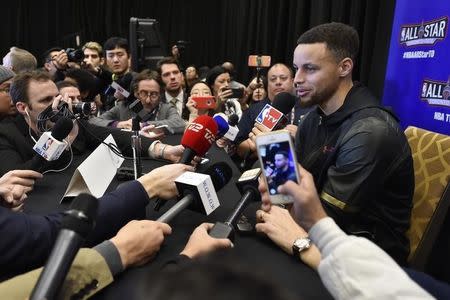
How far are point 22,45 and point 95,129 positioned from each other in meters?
6.07

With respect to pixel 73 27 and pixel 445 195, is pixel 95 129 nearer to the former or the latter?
pixel 445 195

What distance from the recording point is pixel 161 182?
107cm

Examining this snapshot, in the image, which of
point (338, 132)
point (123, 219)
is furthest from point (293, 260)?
point (338, 132)

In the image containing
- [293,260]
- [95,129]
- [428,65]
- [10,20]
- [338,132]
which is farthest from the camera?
[10,20]

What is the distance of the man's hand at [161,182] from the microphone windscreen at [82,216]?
432mm

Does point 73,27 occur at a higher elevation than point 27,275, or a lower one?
higher

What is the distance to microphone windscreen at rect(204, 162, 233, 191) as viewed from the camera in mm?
1150

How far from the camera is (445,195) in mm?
1285

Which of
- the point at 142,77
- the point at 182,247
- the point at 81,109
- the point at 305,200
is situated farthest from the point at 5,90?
the point at 305,200

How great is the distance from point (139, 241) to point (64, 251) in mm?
339

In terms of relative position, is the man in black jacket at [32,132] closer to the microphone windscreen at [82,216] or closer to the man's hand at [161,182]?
the man's hand at [161,182]

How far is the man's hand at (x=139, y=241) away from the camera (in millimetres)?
823

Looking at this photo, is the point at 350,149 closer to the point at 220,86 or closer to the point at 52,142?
the point at 52,142

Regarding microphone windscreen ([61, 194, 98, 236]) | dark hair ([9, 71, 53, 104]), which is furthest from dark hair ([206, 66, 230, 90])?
microphone windscreen ([61, 194, 98, 236])
